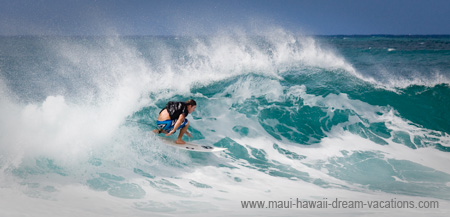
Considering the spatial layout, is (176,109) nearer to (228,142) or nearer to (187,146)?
(187,146)

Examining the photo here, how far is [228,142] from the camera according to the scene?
831 cm

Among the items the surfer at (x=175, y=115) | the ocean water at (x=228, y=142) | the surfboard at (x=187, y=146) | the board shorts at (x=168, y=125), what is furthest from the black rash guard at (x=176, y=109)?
the ocean water at (x=228, y=142)

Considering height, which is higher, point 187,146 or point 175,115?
point 175,115

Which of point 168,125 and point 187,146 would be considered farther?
point 187,146

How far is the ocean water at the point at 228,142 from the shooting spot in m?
5.35

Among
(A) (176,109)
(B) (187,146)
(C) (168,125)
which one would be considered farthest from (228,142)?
(A) (176,109)

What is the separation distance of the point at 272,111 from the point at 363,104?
3003 mm

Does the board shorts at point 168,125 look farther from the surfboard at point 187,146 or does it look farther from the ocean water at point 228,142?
the ocean water at point 228,142

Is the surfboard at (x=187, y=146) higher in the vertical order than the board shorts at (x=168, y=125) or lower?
lower

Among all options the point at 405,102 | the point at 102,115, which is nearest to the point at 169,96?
the point at 102,115

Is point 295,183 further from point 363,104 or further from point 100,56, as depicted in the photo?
point 100,56

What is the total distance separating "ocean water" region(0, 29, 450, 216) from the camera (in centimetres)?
535

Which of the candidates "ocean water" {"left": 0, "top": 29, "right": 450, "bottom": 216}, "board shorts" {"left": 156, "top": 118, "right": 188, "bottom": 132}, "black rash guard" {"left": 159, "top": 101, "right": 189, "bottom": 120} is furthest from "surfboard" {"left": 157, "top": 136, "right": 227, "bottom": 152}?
"black rash guard" {"left": 159, "top": 101, "right": 189, "bottom": 120}

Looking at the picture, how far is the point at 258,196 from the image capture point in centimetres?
566
